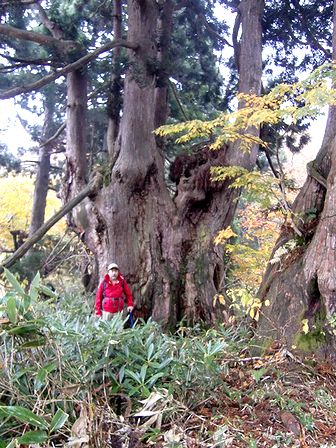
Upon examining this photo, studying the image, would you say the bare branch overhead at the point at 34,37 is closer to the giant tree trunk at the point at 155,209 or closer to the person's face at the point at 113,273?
the giant tree trunk at the point at 155,209

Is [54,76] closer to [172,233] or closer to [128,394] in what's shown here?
[172,233]

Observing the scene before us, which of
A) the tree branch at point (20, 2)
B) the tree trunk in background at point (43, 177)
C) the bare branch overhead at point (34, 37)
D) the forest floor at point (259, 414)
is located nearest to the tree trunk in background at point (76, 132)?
the bare branch overhead at point (34, 37)

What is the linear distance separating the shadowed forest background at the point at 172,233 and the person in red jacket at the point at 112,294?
299 mm

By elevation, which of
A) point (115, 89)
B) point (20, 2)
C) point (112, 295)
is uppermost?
point (20, 2)

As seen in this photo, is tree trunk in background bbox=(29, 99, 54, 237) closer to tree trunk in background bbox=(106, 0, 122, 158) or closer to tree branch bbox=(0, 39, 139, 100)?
tree trunk in background bbox=(106, 0, 122, 158)

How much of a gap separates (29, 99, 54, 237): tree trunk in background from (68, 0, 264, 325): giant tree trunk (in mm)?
4249

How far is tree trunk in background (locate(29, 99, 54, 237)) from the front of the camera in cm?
1075

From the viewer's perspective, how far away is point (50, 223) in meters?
5.73

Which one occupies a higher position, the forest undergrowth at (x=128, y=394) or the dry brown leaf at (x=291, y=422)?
the forest undergrowth at (x=128, y=394)

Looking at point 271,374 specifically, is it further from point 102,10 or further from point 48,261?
point 102,10

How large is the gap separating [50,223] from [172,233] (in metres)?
2.15

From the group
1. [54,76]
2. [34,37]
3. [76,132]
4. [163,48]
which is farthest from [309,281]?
[163,48]

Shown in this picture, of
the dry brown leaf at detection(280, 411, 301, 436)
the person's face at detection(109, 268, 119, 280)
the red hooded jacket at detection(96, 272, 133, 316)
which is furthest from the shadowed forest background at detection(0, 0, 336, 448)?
the person's face at detection(109, 268, 119, 280)

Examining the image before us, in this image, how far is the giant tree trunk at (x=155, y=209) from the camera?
637 cm
